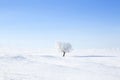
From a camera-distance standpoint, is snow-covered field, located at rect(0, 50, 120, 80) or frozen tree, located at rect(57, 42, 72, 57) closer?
snow-covered field, located at rect(0, 50, 120, 80)

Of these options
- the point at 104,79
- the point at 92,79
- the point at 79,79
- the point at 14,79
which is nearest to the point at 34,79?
the point at 14,79

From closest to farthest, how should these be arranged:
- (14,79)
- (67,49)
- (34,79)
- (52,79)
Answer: (14,79) < (34,79) < (52,79) < (67,49)

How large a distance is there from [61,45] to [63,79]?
70235 millimetres

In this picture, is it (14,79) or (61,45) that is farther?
(61,45)

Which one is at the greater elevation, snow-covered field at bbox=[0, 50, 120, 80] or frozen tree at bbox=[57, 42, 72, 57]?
frozen tree at bbox=[57, 42, 72, 57]

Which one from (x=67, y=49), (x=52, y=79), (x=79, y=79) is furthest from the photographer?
(x=67, y=49)

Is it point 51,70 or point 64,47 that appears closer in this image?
point 51,70

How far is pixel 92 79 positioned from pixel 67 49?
65657 mm

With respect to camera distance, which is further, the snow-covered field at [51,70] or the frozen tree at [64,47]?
the frozen tree at [64,47]

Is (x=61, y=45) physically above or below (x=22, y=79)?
above

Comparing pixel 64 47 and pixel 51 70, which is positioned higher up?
pixel 64 47

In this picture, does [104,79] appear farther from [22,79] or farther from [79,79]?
[22,79]

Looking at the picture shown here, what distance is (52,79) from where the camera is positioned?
19766mm

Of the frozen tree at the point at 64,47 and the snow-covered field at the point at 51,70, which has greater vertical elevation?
the frozen tree at the point at 64,47
